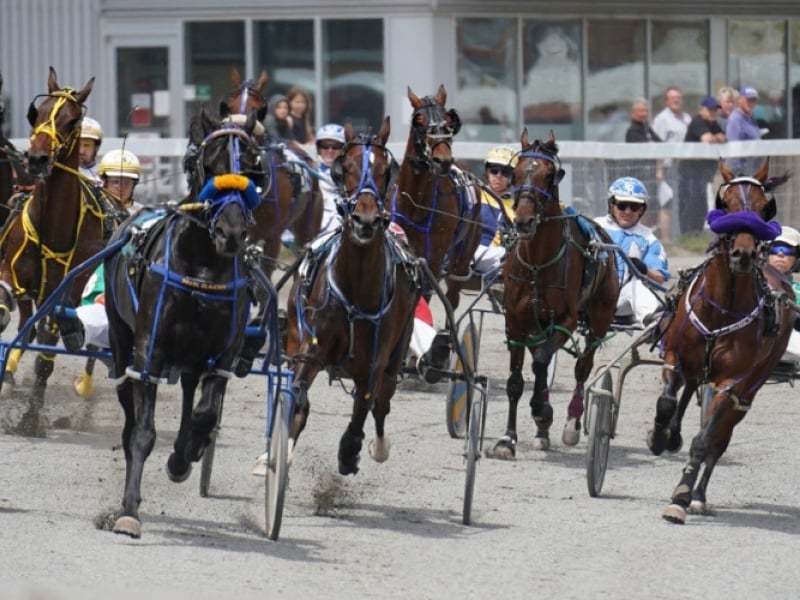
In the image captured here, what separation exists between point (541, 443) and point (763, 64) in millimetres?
16004

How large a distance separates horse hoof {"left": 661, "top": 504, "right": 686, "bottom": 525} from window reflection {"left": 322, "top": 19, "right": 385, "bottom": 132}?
52.1ft

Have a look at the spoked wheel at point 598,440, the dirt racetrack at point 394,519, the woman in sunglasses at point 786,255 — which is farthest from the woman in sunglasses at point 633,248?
the spoked wheel at point 598,440

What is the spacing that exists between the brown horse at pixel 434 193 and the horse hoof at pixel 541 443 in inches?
72.6

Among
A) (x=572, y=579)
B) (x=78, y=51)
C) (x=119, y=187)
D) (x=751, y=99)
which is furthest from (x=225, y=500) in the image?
(x=78, y=51)

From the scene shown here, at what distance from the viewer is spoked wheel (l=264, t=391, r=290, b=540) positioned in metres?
9.41

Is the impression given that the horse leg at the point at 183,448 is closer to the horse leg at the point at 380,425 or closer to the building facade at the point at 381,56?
the horse leg at the point at 380,425

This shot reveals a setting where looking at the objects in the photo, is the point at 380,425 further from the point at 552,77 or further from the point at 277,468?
the point at 552,77

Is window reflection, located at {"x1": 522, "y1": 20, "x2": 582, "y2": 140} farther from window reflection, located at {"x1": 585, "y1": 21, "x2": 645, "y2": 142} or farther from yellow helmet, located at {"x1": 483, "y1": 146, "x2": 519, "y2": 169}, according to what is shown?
yellow helmet, located at {"x1": 483, "y1": 146, "x2": 519, "y2": 169}

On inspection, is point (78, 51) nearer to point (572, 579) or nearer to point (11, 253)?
point (11, 253)

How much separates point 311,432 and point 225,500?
8.56 feet

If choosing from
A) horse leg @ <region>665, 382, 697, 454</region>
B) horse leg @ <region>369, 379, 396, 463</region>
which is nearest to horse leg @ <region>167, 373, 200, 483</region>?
horse leg @ <region>369, 379, 396, 463</region>

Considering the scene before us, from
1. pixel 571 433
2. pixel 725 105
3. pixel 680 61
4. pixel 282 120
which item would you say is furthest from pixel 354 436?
pixel 680 61

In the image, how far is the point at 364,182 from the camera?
10.1 metres

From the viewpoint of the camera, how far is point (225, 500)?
10859 millimetres
